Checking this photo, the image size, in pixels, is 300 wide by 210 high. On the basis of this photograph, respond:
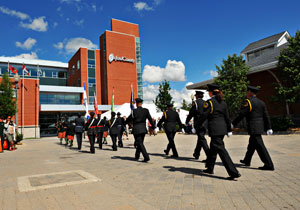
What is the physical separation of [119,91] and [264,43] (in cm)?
2651

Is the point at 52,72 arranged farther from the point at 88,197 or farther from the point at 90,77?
the point at 88,197

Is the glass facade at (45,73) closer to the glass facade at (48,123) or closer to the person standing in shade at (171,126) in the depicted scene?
the glass facade at (48,123)

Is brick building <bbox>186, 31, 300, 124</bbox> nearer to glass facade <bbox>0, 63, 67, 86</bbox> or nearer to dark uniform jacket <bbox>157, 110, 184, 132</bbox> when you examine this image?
dark uniform jacket <bbox>157, 110, 184, 132</bbox>

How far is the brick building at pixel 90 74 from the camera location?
125 feet

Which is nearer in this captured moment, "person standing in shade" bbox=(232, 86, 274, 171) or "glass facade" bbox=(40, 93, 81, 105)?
"person standing in shade" bbox=(232, 86, 274, 171)

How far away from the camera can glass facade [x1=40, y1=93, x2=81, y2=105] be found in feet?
126

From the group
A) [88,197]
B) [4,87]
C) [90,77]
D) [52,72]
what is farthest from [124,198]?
[52,72]

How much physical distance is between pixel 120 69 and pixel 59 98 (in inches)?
510

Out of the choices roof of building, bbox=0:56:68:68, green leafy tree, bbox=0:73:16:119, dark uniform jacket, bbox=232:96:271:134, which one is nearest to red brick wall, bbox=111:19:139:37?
roof of building, bbox=0:56:68:68

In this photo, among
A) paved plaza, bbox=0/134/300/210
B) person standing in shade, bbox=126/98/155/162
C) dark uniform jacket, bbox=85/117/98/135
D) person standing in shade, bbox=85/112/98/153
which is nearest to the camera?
paved plaza, bbox=0/134/300/210

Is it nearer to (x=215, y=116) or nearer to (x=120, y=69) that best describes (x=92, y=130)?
(x=215, y=116)

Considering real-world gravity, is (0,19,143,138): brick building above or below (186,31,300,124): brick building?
above

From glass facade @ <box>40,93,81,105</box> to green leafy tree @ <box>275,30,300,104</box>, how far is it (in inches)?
1361

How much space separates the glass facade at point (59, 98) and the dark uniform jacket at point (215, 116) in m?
38.3
